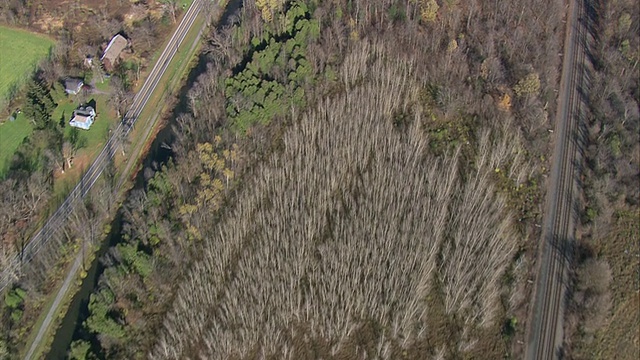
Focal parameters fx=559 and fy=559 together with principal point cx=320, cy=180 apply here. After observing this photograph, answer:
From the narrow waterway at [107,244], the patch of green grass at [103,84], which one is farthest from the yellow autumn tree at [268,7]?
the patch of green grass at [103,84]

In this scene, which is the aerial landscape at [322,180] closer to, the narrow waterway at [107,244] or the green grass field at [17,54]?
the narrow waterway at [107,244]

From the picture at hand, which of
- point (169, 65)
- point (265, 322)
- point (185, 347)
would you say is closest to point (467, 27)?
point (169, 65)

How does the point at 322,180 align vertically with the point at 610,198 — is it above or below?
below

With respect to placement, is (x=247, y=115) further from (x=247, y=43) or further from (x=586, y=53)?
(x=586, y=53)

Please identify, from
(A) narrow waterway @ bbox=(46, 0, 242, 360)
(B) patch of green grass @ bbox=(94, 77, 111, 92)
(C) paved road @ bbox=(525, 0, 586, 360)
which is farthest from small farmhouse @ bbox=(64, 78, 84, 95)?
(C) paved road @ bbox=(525, 0, 586, 360)

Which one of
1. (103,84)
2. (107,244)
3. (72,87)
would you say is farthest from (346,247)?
(72,87)

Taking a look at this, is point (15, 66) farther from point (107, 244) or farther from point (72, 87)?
point (107, 244)
